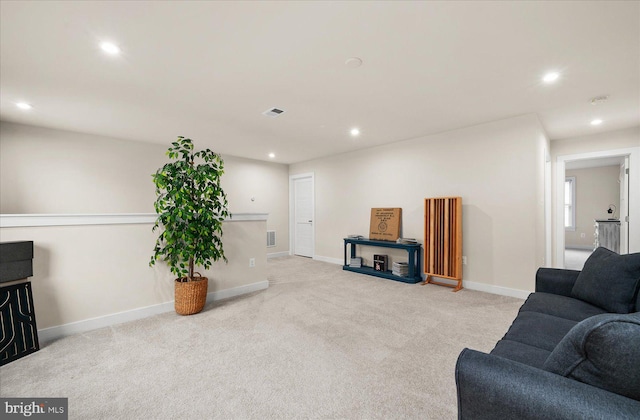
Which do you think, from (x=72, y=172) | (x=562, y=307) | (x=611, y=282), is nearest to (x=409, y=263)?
(x=562, y=307)

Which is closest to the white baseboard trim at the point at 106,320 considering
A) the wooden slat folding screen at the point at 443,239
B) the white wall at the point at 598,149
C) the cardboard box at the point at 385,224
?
the cardboard box at the point at 385,224

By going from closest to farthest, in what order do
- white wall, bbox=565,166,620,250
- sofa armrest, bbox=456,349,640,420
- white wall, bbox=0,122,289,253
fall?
1. sofa armrest, bbox=456,349,640,420
2. white wall, bbox=0,122,289,253
3. white wall, bbox=565,166,620,250

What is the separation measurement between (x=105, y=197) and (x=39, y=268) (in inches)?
93.3

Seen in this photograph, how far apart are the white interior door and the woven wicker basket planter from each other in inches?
145

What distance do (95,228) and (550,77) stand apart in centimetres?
A: 453

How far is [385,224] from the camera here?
16.1ft

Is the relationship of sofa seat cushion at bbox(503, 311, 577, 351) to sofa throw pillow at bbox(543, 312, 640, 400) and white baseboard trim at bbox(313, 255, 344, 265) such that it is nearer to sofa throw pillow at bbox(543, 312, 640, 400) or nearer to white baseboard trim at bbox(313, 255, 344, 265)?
sofa throw pillow at bbox(543, 312, 640, 400)

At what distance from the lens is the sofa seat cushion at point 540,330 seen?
1.41 metres

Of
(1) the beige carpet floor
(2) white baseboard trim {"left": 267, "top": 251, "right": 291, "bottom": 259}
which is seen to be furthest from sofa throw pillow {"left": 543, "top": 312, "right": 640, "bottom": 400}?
(2) white baseboard trim {"left": 267, "top": 251, "right": 291, "bottom": 259}

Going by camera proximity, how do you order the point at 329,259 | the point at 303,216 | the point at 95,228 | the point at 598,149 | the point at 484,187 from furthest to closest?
the point at 303,216 < the point at 329,259 < the point at 598,149 < the point at 484,187 < the point at 95,228

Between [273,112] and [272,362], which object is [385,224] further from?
[272,362]

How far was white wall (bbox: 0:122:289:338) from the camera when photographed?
2500 mm

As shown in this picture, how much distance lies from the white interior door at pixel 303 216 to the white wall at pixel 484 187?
1752mm

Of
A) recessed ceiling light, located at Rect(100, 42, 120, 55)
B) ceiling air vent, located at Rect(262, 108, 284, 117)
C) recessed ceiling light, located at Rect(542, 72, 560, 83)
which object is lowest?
recessed ceiling light, located at Rect(542, 72, 560, 83)
